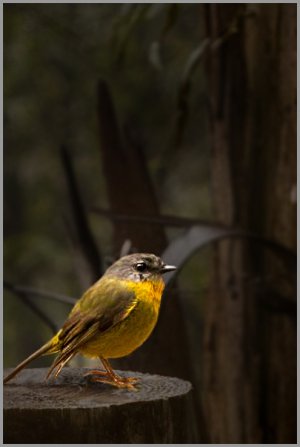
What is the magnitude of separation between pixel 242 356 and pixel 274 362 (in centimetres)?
15

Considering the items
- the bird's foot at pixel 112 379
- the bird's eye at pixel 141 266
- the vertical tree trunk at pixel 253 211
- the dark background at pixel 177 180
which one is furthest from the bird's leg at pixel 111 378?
the vertical tree trunk at pixel 253 211

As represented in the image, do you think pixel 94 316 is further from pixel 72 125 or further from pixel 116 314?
pixel 72 125

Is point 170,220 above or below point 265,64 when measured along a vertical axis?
below

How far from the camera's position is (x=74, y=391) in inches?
84.5

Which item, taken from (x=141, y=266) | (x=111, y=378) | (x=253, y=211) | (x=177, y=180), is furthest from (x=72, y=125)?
(x=141, y=266)

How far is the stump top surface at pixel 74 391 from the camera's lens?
204 cm

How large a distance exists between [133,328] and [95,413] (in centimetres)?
22

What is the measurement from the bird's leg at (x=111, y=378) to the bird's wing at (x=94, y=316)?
0.20m

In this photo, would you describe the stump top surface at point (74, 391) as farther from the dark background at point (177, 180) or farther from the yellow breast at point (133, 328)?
the dark background at point (177, 180)

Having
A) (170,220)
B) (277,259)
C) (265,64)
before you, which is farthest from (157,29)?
(170,220)

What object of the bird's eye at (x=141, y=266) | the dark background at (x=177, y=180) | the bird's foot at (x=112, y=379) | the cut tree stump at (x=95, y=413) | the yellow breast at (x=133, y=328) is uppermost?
the dark background at (x=177, y=180)

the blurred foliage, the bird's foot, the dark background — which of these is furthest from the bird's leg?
the blurred foliage

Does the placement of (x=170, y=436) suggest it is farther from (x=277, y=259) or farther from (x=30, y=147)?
(x=30, y=147)

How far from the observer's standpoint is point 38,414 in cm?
200
